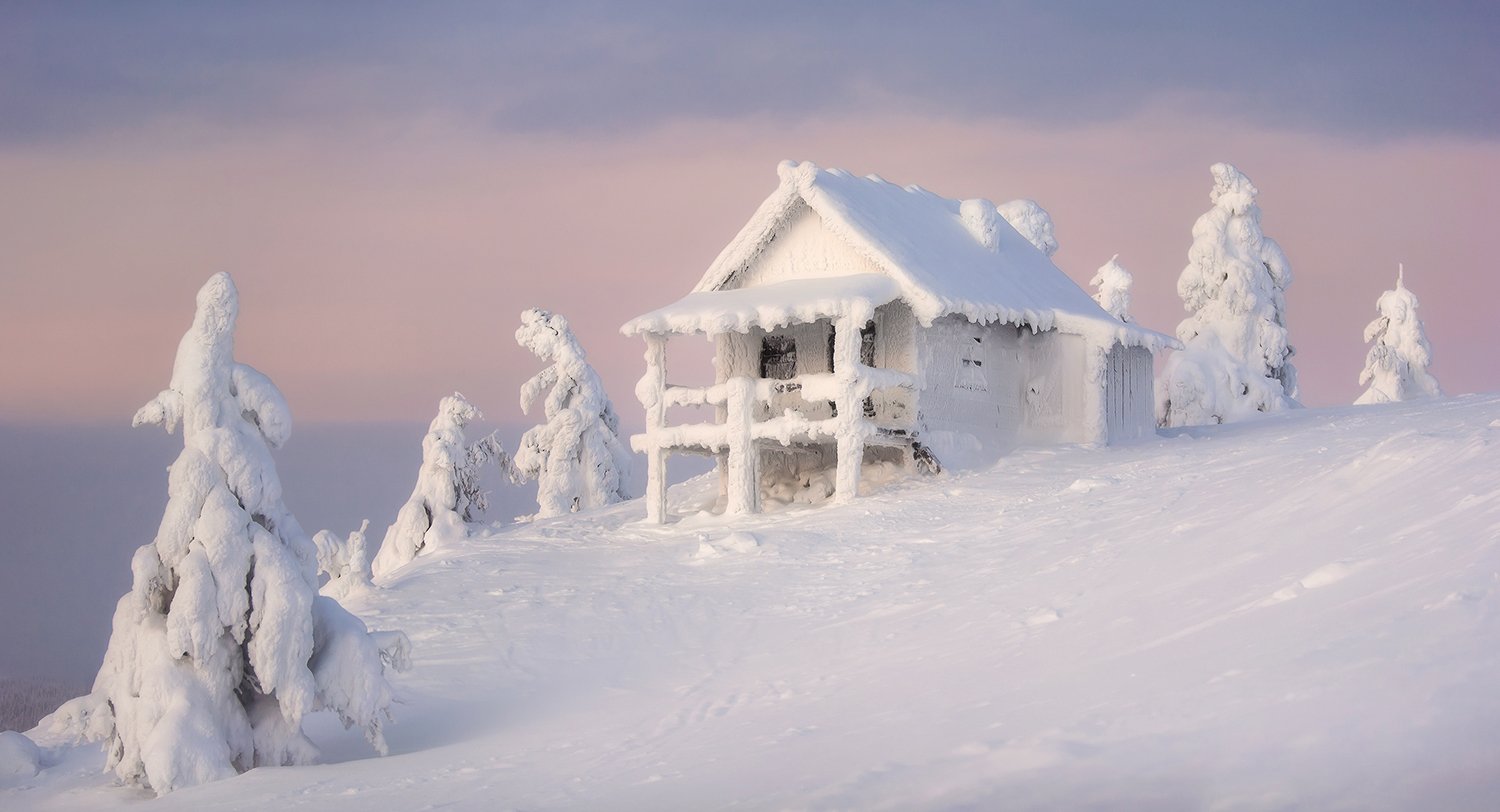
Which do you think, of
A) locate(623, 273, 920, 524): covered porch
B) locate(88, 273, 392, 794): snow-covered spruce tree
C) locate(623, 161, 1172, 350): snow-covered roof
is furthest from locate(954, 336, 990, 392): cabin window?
locate(88, 273, 392, 794): snow-covered spruce tree

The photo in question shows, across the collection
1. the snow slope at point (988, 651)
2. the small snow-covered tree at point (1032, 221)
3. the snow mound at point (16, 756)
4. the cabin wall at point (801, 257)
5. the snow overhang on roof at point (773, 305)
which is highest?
the small snow-covered tree at point (1032, 221)

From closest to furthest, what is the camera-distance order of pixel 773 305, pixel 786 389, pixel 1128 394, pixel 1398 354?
pixel 773 305 → pixel 786 389 → pixel 1128 394 → pixel 1398 354

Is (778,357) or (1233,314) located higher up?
(1233,314)

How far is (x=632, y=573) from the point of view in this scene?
23516 millimetres

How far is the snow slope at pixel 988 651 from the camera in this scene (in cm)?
1025

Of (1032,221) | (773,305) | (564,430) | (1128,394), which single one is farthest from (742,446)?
(1032,221)

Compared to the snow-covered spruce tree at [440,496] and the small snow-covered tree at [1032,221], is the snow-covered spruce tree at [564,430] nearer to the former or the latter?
the snow-covered spruce tree at [440,496]

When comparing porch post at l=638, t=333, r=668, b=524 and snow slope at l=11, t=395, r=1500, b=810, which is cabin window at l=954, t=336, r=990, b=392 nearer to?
snow slope at l=11, t=395, r=1500, b=810

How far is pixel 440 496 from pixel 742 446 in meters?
10.3

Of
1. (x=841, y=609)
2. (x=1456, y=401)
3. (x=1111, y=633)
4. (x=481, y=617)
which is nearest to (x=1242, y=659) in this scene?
(x=1111, y=633)

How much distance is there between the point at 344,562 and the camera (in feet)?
86.7

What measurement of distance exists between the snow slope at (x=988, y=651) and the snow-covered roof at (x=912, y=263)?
3327mm

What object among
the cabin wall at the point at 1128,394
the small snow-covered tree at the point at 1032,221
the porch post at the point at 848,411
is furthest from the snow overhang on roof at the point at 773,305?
the small snow-covered tree at the point at 1032,221

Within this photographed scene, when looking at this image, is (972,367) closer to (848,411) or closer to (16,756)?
(848,411)
